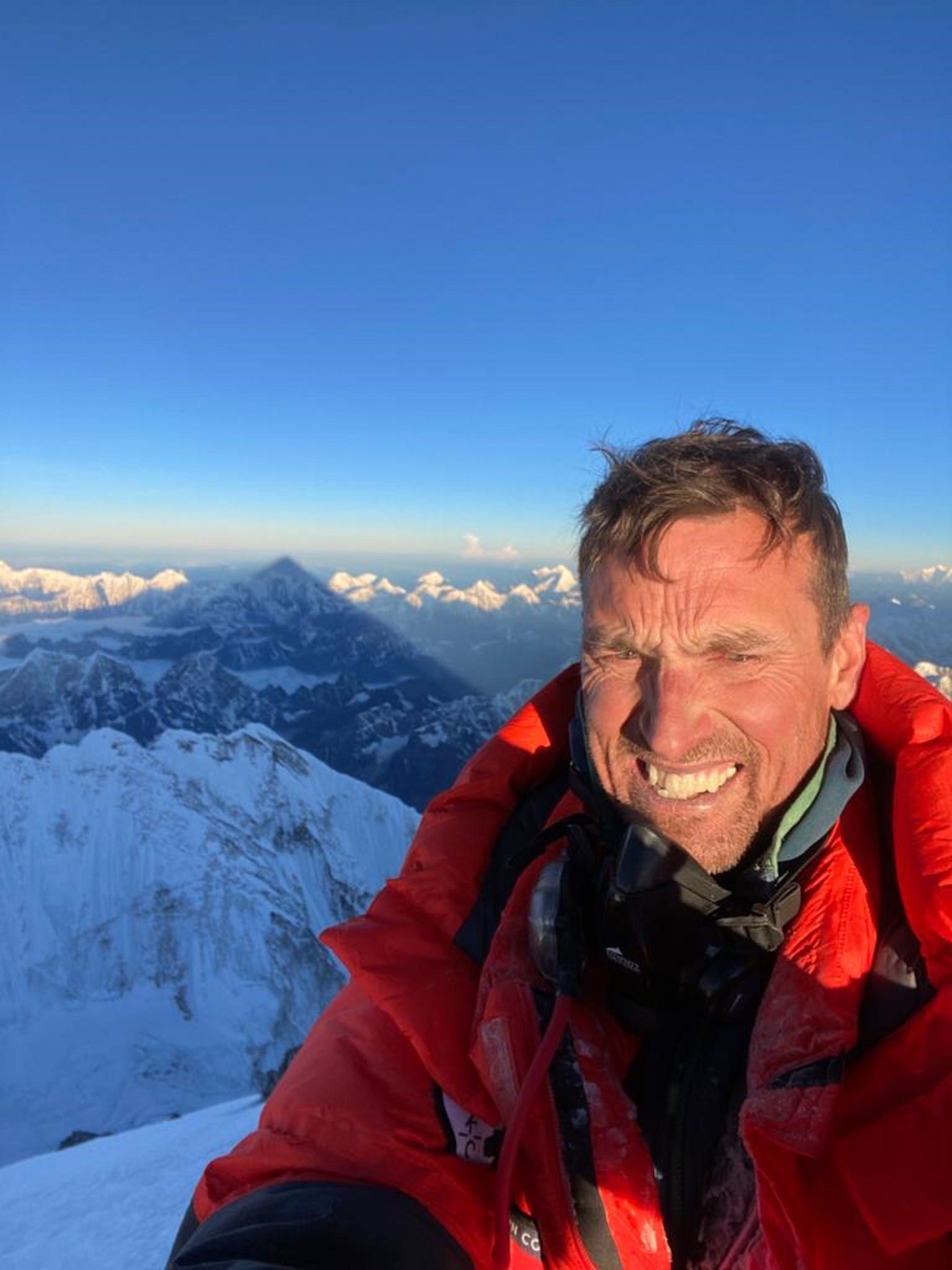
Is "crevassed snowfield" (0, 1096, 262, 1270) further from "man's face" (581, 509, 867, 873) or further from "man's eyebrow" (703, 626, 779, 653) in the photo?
"man's eyebrow" (703, 626, 779, 653)

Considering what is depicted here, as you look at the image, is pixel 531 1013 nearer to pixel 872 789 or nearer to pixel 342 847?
pixel 872 789

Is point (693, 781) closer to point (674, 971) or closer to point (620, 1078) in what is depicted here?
point (674, 971)

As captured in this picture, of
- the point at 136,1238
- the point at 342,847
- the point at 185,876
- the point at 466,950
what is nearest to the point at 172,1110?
the point at 185,876

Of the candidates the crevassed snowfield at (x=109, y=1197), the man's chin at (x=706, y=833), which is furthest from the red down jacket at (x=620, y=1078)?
the crevassed snowfield at (x=109, y=1197)

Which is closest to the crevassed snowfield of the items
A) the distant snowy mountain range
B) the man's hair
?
the man's hair

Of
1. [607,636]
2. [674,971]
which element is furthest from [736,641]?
[674,971]

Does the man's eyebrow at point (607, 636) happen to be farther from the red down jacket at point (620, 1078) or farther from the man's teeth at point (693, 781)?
the red down jacket at point (620, 1078)
